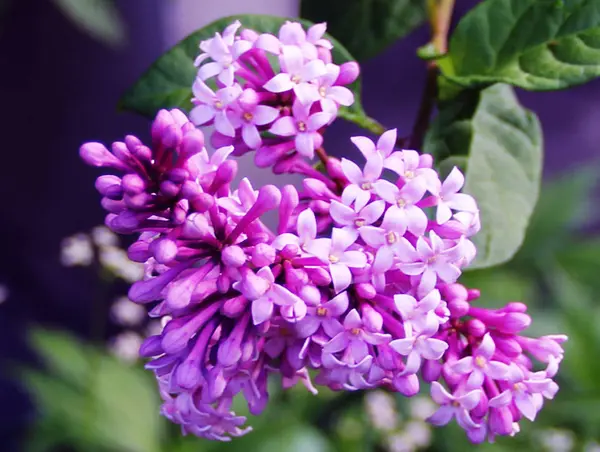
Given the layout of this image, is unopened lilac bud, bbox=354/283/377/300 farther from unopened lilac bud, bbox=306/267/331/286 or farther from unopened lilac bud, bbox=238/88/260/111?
unopened lilac bud, bbox=238/88/260/111

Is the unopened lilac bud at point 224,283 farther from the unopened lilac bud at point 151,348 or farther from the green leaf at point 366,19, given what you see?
the green leaf at point 366,19

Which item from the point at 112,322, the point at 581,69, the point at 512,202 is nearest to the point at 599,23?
the point at 581,69

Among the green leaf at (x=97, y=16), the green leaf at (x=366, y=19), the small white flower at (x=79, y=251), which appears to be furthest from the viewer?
the green leaf at (x=97, y=16)

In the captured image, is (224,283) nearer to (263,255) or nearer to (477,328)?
(263,255)

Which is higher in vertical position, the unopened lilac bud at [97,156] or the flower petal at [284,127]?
the unopened lilac bud at [97,156]

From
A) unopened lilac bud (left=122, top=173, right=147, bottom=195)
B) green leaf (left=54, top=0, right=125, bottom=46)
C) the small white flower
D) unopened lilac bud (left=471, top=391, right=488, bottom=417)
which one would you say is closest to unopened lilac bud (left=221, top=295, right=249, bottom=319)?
unopened lilac bud (left=122, top=173, right=147, bottom=195)

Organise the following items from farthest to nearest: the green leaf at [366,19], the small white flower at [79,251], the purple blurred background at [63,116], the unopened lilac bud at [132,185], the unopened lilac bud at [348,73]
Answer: the purple blurred background at [63,116] → the small white flower at [79,251] → the green leaf at [366,19] → the unopened lilac bud at [348,73] → the unopened lilac bud at [132,185]

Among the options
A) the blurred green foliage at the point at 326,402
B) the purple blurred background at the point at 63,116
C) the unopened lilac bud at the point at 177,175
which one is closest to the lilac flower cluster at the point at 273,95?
the unopened lilac bud at the point at 177,175

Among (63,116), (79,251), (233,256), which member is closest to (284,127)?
(233,256)
